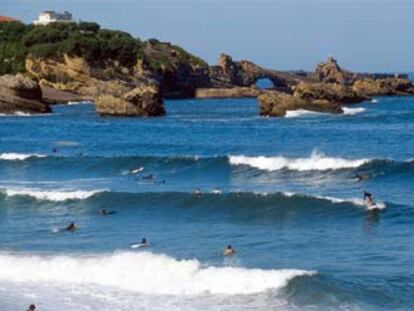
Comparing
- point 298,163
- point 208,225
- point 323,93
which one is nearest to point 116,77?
point 323,93

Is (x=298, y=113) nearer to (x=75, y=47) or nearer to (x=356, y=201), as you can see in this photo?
(x=75, y=47)

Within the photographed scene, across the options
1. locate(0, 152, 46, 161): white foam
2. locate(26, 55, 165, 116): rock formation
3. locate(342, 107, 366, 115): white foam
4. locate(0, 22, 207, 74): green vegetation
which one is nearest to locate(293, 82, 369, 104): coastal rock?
locate(342, 107, 366, 115): white foam

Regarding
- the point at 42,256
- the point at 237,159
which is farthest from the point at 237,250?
the point at 237,159

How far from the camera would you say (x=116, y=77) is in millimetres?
115438

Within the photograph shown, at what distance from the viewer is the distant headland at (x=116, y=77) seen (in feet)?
266

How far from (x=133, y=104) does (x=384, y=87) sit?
57.9 metres

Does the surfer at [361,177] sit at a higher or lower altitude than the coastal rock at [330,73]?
lower

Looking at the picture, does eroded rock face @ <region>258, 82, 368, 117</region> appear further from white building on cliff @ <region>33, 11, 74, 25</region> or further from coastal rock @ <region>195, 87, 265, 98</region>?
white building on cliff @ <region>33, 11, 74, 25</region>

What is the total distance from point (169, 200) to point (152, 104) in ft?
159

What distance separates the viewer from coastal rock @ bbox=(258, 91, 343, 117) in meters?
77.1

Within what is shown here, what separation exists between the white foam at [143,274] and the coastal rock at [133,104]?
5631 centimetres

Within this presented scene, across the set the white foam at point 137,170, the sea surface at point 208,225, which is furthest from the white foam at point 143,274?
the white foam at point 137,170

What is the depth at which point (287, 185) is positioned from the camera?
36.1 meters

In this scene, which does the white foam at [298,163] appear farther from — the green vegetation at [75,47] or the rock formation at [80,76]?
the green vegetation at [75,47]
